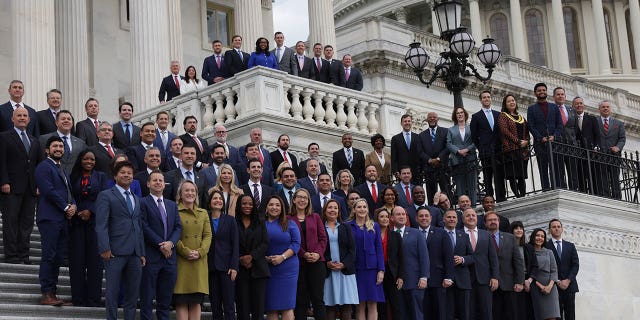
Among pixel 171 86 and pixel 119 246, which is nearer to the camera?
pixel 119 246

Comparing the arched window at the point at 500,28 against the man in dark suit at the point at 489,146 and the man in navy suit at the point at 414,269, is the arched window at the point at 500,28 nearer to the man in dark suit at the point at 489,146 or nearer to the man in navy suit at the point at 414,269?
the man in dark suit at the point at 489,146

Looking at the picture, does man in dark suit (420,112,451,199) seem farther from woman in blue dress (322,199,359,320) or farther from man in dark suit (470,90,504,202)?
woman in blue dress (322,199,359,320)

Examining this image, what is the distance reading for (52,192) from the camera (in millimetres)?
12875

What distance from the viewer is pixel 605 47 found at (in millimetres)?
71312

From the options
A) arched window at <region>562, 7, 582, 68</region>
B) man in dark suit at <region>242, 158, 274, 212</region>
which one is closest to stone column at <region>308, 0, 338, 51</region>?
man in dark suit at <region>242, 158, 274, 212</region>

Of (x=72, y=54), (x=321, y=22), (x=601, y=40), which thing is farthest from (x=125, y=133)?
(x=601, y=40)

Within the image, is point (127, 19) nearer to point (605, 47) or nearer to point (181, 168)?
point (181, 168)

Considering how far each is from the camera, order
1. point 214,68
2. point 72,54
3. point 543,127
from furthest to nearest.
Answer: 1. point 72,54
2. point 214,68
3. point 543,127

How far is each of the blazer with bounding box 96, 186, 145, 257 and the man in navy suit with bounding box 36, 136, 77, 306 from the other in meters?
0.94

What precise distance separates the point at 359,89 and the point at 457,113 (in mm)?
4462

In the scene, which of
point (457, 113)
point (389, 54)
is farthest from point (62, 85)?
point (457, 113)

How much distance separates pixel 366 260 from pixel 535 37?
6081 cm

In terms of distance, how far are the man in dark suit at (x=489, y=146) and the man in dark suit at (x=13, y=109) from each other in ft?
22.8

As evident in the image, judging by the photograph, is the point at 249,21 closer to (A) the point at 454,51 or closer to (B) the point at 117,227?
(A) the point at 454,51
